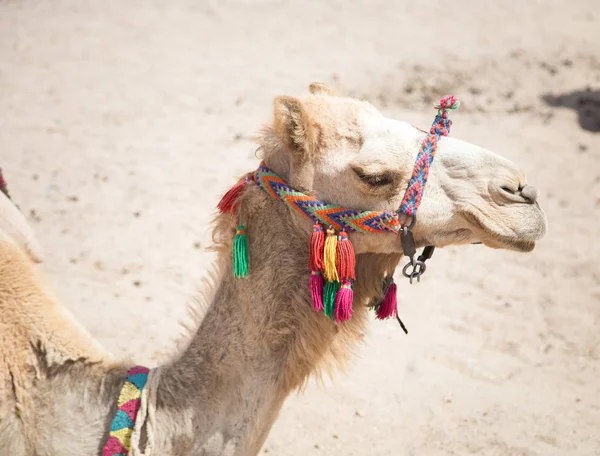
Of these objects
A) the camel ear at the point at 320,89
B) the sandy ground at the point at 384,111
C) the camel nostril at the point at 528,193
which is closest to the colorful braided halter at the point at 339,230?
the camel nostril at the point at 528,193

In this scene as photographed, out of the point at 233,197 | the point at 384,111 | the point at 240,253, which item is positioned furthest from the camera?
the point at 384,111

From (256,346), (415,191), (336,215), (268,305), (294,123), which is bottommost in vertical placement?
(256,346)

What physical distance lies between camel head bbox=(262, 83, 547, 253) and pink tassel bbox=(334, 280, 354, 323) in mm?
186

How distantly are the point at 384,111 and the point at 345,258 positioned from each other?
21.5 ft

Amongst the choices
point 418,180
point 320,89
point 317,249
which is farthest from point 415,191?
point 320,89

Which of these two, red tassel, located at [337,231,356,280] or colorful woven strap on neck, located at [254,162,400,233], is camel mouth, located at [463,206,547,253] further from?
red tassel, located at [337,231,356,280]

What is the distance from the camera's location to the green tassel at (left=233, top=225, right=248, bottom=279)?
2395mm

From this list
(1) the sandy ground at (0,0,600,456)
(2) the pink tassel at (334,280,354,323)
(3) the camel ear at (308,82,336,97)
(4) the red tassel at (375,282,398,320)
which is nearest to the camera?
(2) the pink tassel at (334,280,354,323)

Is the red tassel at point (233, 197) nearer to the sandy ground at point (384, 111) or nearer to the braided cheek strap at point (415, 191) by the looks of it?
the braided cheek strap at point (415, 191)

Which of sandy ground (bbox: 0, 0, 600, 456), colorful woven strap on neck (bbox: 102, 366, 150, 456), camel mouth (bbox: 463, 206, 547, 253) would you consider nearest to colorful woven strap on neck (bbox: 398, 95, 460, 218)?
camel mouth (bbox: 463, 206, 547, 253)

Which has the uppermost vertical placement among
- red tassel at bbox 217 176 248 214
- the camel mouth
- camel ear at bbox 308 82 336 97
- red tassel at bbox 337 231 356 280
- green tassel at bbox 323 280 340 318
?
camel ear at bbox 308 82 336 97

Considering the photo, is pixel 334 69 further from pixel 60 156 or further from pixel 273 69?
pixel 60 156

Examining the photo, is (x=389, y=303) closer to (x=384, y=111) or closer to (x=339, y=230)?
(x=339, y=230)

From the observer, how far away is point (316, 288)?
2.34 metres
